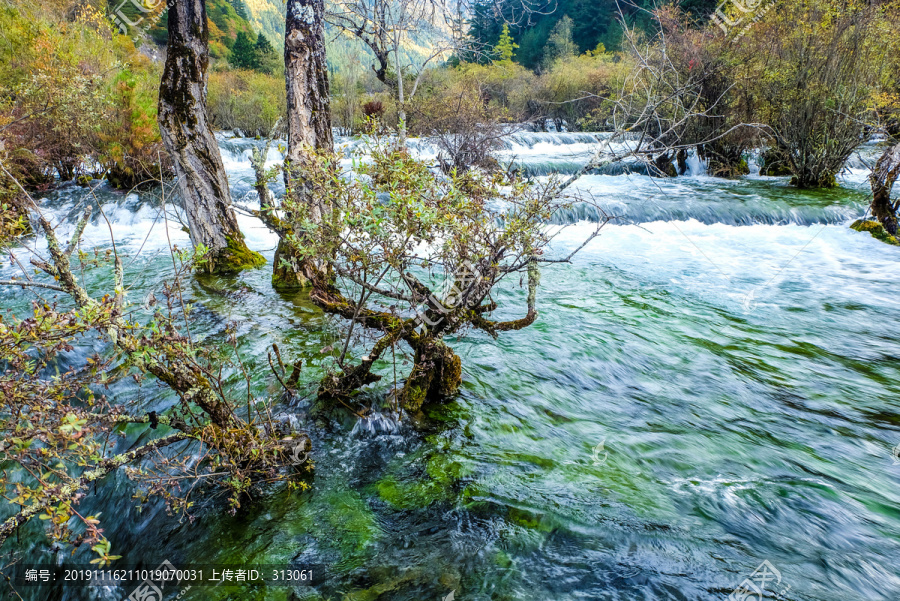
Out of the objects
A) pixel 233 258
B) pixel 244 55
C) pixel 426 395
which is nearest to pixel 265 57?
pixel 244 55

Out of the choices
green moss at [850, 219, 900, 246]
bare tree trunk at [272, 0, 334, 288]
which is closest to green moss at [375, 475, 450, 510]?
bare tree trunk at [272, 0, 334, 288]

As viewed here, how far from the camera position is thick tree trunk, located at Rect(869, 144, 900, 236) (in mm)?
8078

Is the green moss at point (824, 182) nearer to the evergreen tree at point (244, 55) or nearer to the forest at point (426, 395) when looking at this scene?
the forest at point (426, 395)

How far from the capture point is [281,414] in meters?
3.48

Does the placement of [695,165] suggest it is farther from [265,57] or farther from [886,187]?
[265,57]

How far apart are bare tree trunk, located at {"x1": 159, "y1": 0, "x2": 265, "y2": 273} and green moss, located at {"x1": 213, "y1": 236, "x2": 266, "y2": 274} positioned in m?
0.32

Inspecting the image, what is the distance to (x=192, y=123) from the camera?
5793 millimetres

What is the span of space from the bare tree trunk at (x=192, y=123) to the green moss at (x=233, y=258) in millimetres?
322

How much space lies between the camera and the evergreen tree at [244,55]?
37.3 m

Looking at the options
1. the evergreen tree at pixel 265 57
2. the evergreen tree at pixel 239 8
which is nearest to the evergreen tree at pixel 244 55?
the evergreen tree at pixel 265 57

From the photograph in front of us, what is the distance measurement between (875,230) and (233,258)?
12.7 m

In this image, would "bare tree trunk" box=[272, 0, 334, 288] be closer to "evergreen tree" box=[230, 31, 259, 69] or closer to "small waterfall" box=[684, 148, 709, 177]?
"small waterfall" box=[684, 148, 709, 177]

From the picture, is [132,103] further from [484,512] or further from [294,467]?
[484,512]

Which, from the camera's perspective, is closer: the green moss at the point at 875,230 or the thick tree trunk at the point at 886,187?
the thick tree trunk at the point at 886,187
